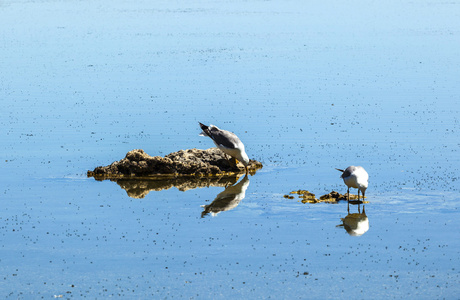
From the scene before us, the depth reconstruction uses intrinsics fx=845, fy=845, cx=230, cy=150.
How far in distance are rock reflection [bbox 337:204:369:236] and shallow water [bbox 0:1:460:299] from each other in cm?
18

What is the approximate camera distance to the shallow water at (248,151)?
15219 millimetres

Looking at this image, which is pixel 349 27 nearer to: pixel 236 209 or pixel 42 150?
pixel 42 150

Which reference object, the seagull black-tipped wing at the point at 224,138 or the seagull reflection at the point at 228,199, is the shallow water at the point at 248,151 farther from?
the seagull black-tipped wing at the point at 224,138

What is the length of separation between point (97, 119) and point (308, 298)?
16.3 meters

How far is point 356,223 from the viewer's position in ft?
59.0

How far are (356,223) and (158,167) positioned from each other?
20.9 feet

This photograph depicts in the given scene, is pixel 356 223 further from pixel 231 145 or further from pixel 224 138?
pixel 224 138

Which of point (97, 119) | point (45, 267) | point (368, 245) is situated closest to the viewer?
point (45, 267)

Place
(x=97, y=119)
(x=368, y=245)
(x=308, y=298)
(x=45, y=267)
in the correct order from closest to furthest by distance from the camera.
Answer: (x=308, y=298)
(x=45, y=267)
(x=368, y=245)
(x=97, y=119)

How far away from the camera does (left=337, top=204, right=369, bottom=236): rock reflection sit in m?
17.5

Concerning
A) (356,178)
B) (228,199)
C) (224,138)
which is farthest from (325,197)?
(224,138)

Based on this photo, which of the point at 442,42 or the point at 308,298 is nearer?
the point at 308,298

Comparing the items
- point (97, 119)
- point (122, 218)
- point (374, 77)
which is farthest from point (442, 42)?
point (122, 218)

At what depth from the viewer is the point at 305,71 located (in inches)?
1487
